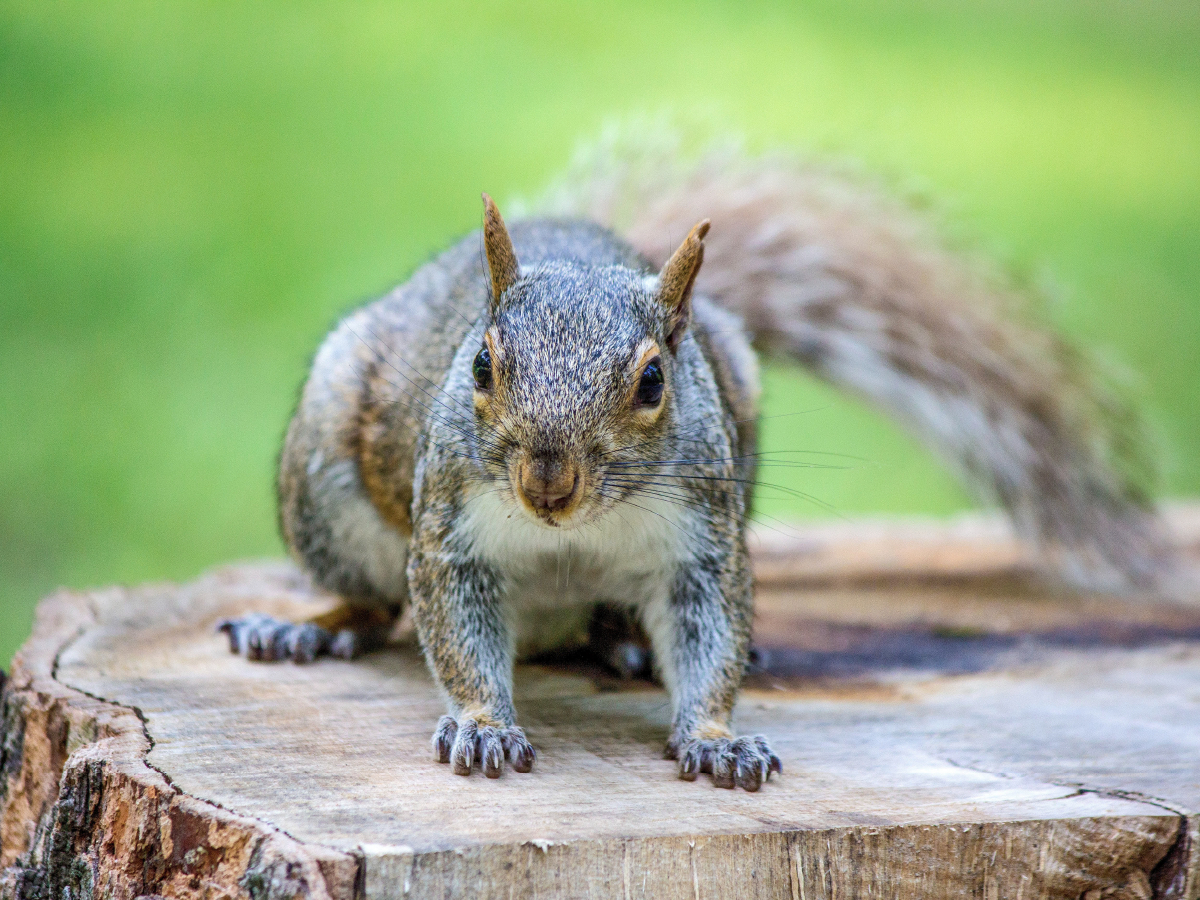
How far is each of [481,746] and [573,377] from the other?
44 cm

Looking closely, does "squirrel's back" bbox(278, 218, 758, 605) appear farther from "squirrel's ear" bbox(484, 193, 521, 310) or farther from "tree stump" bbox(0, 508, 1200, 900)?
"squirrel's ear" bbox(484, 193, 521, 310)

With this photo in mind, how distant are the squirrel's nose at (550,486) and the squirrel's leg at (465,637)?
30 cm

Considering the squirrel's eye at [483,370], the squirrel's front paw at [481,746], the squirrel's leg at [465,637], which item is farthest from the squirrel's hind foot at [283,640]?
the squirrel's eye at [483,370]

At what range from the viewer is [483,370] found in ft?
5.18

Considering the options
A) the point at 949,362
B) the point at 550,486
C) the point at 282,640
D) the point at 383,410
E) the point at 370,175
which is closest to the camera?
the point at 550,486

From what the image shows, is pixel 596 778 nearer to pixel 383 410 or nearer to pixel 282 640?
pixel 282 640

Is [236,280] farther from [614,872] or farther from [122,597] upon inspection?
[614,872]

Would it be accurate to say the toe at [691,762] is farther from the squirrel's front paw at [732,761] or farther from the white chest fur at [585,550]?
the white chest fur at [585,550]

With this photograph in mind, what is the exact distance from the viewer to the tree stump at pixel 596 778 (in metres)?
1.24

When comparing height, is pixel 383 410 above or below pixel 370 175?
below

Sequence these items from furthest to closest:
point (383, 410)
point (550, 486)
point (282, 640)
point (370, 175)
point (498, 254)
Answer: point (370, 175) < point (383, 410) < point (282, 640) < point (498, 254) < point (550, 486)

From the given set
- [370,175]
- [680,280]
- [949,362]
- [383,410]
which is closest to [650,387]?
[680,280]

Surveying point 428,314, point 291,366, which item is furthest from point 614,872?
point 291,366

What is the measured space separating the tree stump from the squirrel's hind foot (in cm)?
3
